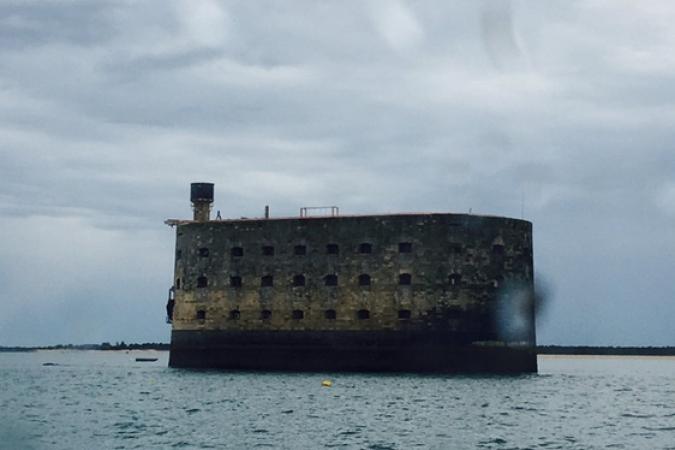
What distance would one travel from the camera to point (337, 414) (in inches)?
1260

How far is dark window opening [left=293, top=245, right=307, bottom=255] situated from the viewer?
52438mm

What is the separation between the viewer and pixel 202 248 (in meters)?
55.3

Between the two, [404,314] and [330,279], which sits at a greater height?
[330,279]

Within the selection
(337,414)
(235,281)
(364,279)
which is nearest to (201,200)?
(235,281)

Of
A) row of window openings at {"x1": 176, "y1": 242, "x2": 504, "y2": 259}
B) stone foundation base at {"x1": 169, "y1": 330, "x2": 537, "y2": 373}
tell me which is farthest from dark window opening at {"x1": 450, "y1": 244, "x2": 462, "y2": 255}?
stone foundation base at {"x1": 169, "y1": 330, "x2": 537, "y2": 373}

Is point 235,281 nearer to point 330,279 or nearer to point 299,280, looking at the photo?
point 299,280

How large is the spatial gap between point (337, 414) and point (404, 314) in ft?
60.0

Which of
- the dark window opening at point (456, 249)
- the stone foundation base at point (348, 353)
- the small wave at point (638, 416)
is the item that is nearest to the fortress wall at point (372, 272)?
the dark window opening at point (456, 249)

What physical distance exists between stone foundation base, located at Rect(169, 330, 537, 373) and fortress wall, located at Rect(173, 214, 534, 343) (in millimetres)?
399

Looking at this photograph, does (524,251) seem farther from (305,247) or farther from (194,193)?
(194,193)

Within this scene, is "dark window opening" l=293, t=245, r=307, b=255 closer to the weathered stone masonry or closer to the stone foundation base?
the weathered stone masonry

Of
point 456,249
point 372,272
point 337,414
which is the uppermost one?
point 456,249

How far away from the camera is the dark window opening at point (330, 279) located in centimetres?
5156

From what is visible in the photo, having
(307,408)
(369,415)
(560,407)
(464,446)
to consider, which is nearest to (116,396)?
(307,408)
